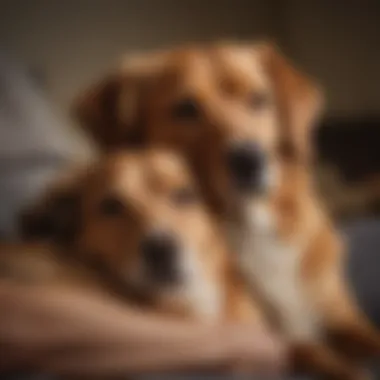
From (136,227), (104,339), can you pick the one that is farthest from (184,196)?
(104,339)

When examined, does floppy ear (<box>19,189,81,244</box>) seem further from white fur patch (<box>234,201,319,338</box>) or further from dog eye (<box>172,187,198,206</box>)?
white fur patch (<box>234,201,319,338</box>)

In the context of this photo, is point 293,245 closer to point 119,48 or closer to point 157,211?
point 157,211

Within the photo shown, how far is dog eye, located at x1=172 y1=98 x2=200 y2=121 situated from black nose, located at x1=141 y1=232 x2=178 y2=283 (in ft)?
0.56

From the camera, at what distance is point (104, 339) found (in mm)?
1125

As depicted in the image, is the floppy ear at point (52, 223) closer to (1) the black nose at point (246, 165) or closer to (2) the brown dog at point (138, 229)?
(2) the brown dog at point (138, 229)

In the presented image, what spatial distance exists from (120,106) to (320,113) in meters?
0.32

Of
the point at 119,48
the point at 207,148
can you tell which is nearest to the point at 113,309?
the point at 207,148

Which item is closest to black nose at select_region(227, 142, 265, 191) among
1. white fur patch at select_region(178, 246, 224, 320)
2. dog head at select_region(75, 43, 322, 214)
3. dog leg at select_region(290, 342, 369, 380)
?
dog head at select_region(75, 43, 322, 214)

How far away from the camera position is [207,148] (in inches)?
46.9

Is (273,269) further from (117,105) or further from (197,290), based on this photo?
(117,105)

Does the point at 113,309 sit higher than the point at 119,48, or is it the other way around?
the point at 119,48

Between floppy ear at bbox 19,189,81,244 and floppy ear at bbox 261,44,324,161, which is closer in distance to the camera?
floppy ear at bbox 19,189,81,244

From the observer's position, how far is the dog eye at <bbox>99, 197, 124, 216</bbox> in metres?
1.15

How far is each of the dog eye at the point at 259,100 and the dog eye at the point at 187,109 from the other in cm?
8
